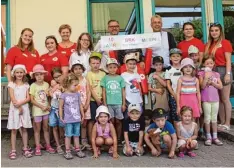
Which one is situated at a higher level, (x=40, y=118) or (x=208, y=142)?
(x=40, y=118)

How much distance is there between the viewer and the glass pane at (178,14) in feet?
22.8

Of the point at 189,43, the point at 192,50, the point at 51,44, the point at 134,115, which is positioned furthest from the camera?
the point at 189,43

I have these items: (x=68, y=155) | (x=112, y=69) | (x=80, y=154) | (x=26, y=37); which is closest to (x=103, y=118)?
(x=80, y=154)

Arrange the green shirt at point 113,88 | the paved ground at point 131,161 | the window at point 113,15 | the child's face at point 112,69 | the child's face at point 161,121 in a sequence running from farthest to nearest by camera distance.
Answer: the window at point 113,15 → the child's face at point 112,69 → the green shirt at point 113,88 → the child's face at point 161,121 → the paved ground at point 131,161

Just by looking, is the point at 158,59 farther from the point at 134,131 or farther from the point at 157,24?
the point at 134,131

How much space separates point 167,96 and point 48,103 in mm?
1859

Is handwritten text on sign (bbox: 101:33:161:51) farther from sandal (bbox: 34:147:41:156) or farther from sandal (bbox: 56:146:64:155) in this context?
sandal (bbox: 34:147:41:156)

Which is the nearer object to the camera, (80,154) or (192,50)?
Answer: (80,154)

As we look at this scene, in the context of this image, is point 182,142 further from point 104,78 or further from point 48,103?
point 48,103

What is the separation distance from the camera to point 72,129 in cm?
446

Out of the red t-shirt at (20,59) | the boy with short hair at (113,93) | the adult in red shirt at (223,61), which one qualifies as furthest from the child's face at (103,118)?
the adult in red shirt at (223,61)

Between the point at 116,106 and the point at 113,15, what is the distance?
9.53 feet

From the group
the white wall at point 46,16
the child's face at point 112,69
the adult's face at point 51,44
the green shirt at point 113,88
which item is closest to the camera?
the green shirt at point 113,88

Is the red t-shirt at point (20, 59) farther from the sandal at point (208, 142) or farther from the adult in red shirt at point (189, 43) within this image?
the sandal at point (208, 142)
